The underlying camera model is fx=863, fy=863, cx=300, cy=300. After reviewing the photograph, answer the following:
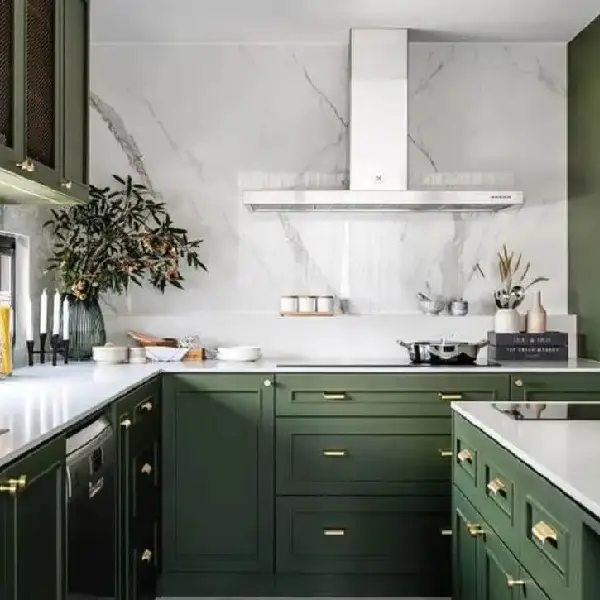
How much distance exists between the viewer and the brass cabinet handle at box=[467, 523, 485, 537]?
2.32m

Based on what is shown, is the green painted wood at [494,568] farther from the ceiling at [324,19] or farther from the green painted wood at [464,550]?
the ceiling at [324,19]

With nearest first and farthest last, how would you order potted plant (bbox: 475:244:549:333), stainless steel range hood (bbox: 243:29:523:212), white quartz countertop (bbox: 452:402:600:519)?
white quartz countertop (bbox: 452:402:600:519)
stainless steel range hood (bbox: 243:29:523:212)
potted plant (bbox: 475:244:549:333)

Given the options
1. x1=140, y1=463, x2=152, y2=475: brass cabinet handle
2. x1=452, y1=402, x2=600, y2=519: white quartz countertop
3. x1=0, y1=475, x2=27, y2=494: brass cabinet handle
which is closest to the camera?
x1=452, y1=402, x2=600, y2=519: white quartz countertop

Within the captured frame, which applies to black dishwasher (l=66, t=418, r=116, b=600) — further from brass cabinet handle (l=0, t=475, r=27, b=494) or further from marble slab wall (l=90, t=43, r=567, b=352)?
marble slab wall (l=90, t=43, r=567, b=352)

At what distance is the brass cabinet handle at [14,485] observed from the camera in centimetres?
161

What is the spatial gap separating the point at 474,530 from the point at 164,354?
2.04m

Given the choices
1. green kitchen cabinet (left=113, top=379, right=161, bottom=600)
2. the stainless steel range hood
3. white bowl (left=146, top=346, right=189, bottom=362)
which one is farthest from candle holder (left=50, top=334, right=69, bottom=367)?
the stainless steel range hood

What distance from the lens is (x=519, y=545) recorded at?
191 cm

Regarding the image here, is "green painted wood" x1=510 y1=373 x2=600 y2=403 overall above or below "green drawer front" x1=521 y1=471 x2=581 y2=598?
above

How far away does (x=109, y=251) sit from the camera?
4102 millimetres

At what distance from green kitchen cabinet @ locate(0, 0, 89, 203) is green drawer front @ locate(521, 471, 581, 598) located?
1.58 metres

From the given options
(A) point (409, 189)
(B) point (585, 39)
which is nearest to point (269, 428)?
(A) point (409, 189)

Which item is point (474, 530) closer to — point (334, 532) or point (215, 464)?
point (334, 532)

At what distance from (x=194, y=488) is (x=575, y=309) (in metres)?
2.08
